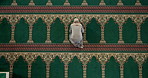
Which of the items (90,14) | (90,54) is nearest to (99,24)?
(90,14)

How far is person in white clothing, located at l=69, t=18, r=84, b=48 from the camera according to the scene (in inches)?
177

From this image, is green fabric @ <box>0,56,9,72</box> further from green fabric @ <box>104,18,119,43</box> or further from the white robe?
green fabric @ <box>104,18,119,43</box>

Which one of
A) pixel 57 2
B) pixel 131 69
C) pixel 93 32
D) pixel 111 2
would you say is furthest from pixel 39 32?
pixel 131 69

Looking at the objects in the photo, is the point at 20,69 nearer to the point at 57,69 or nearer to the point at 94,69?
the point at 57,69

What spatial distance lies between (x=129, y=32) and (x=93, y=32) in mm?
596

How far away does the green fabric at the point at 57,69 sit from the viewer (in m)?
4.56

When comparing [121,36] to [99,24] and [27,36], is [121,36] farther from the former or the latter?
[27,36]

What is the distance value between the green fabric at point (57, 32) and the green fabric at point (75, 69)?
0.42m

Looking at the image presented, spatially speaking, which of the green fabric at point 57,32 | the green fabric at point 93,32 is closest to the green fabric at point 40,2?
the green fabric at point 57,32

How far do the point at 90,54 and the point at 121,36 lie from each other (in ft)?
1.95

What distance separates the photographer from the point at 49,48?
4.61 meters

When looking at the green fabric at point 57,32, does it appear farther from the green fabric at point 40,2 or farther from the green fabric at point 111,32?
the green fabric at point 111,32

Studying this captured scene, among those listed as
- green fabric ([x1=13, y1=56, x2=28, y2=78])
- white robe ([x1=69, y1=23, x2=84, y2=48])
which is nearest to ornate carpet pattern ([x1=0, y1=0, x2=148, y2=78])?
green fabric ([x1=13, y1=56, x2=28, y2=78])

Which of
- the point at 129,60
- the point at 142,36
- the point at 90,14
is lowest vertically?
the point at 129,60
